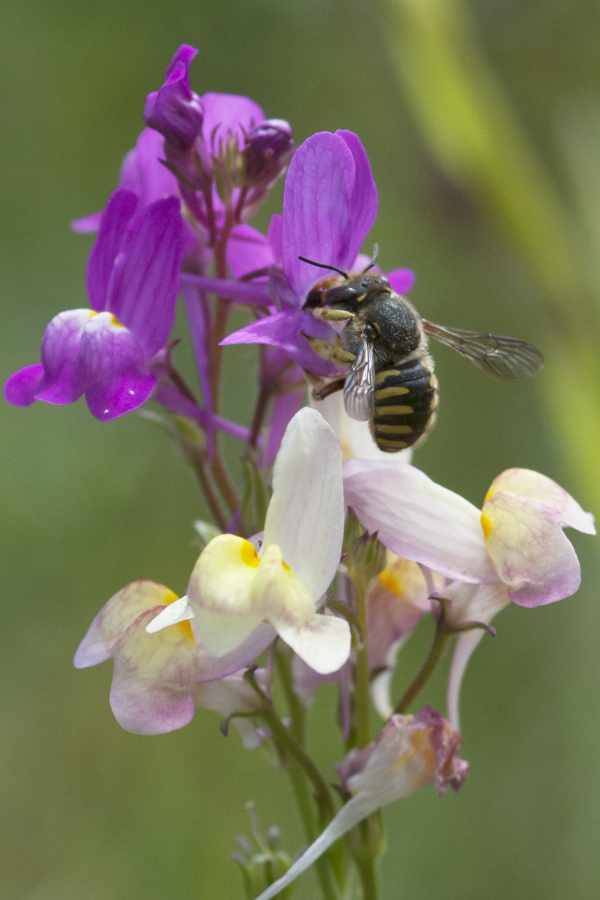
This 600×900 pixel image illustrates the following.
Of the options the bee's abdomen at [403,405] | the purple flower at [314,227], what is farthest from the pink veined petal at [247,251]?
the bee's abdomen at [403,405]

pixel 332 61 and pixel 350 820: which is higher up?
pixel 332 61

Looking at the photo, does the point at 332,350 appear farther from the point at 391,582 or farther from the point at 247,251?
the point at 391,582

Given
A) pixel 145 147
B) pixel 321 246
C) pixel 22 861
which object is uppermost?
pixel 145 147

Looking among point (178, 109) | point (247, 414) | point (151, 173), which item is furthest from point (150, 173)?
point (247, 414)

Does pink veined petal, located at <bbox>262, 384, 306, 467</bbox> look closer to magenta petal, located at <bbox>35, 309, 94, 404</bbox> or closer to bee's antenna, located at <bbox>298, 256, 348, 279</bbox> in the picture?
bee's antenna, located at <bbox>298, 256, 348, 279</bbox>

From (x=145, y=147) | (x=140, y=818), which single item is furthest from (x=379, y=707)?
(x=140, y=818)

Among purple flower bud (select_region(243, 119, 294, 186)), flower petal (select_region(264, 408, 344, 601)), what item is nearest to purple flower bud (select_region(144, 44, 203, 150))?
purple flower bud (select_region(243, 119, 294, 186))

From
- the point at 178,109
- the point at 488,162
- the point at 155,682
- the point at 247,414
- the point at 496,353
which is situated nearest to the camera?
the point at 155,682

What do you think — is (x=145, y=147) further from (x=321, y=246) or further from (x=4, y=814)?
(x=4, y=814)
